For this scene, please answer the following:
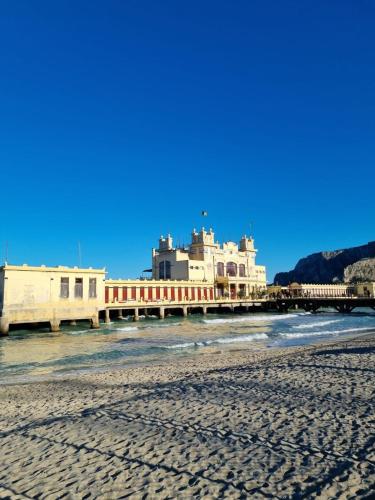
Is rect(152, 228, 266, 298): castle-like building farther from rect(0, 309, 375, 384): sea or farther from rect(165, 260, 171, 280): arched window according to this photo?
rect(0, 309, 375, 384): sea

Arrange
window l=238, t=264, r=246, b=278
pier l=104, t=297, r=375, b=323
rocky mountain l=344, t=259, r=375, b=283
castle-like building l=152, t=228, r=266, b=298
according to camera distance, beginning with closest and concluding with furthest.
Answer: pier l=104, t=297, r=375, b=323 → castle-like building l=152, t=228, r=266, b=298 → window l=238, t=264, r=246, b=278 → rocky mountain l=344, t=259, r=375, b=283

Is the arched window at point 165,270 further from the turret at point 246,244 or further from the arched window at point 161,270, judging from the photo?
the turret at point 246,244

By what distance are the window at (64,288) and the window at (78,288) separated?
1.08 m

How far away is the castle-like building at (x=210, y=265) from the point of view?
71.5 m

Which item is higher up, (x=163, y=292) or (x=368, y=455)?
(x=163, y=292)

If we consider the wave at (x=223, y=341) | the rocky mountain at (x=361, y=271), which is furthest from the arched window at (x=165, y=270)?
the rocky mountain at (x=361, y=271)

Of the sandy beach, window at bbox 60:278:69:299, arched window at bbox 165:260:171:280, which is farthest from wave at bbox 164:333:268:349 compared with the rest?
arched window at bbox 165:260:171:280

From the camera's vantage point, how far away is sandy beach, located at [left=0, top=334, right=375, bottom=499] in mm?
5453

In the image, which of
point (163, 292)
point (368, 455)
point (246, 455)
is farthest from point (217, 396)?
point (163, 292)

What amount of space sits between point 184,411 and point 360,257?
208415 millimetres

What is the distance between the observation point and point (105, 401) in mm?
10695

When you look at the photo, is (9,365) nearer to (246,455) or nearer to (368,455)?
(246,455)

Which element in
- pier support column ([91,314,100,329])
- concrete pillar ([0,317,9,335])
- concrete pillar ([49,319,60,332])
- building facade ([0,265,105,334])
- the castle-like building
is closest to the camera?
concrete pillar ([0,317,9,335])

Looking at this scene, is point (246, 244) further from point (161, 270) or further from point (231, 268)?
point (161, 270)
